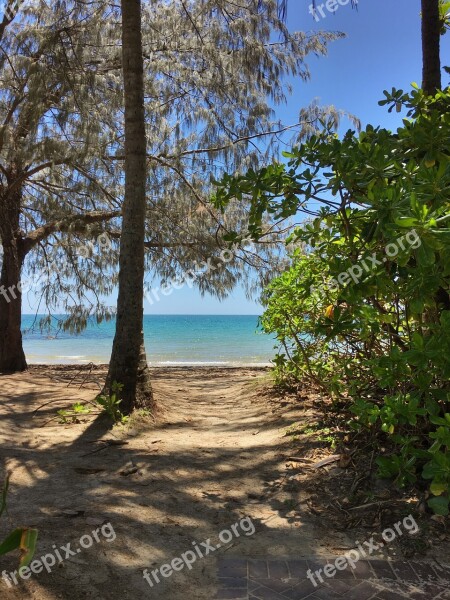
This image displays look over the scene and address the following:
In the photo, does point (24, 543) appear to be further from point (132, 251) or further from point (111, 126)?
point (111, 126)

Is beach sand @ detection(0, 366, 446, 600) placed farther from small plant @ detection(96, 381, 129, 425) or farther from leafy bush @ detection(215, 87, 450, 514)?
leafy bush @ detection(215, 87, 450, 514)

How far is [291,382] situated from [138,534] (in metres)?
3.42

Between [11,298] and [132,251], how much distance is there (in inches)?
165

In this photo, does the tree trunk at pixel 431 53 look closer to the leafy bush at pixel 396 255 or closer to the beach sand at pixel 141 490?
the leafy bush at pixel 396 255

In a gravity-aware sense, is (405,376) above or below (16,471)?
above

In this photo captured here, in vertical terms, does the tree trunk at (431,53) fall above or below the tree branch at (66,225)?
above

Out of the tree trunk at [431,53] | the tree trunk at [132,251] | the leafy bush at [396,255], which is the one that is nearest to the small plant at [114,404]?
the tree trunk at [132,251]

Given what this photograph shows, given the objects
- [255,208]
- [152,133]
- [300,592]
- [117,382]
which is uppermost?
[152,133]

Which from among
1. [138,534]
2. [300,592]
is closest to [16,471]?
[138,534]

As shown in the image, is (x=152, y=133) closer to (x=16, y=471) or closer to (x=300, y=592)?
(x=16, y=471)

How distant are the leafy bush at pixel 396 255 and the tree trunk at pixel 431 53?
38 centimetres

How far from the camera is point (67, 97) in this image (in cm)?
642

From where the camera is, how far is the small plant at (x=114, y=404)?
413 cm

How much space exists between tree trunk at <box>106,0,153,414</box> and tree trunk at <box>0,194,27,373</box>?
3907 millimetres
